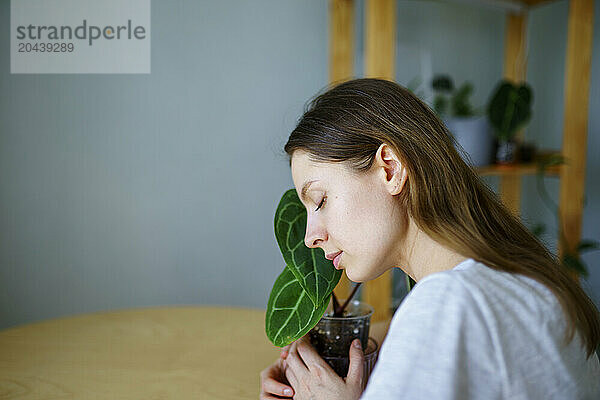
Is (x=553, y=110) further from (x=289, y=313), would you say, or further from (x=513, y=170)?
(x=289, y=313)

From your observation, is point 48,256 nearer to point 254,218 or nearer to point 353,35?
point 254,218

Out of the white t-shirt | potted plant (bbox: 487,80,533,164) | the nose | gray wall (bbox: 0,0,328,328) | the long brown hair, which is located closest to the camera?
the white t-shirt

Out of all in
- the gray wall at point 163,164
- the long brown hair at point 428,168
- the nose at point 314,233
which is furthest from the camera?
the gray wall at point 163,164

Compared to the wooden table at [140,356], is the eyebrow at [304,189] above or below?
above

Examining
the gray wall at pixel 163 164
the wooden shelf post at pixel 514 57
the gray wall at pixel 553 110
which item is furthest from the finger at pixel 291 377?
the gray wall at pixel 553 110

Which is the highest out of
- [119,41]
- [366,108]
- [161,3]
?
[161,3]

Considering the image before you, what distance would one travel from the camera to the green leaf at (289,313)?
0.87 m

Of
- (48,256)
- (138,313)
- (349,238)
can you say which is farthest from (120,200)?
(349,238)

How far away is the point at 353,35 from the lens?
2.12 metres

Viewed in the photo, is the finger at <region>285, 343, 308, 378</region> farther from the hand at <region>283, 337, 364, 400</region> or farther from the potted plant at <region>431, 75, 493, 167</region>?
the potted plant at <region>431, 75, 493, 167</region>

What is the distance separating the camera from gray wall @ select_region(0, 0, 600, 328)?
173 cm

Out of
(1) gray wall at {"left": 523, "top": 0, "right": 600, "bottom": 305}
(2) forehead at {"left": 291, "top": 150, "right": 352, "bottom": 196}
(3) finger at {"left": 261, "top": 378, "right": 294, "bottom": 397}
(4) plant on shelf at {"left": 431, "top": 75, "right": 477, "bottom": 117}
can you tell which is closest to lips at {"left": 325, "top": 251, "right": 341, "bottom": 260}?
(2) forehead at {"left": 291, "top": 150, "right": 352, "bottom": 196}

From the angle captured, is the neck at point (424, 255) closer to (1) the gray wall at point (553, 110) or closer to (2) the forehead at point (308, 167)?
(2) the forehead at point (308, 167)

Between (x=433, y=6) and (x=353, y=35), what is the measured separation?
1.28 ft
